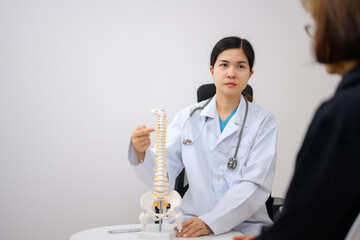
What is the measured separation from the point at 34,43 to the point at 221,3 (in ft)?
4.52

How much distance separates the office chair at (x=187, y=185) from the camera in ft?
6.01

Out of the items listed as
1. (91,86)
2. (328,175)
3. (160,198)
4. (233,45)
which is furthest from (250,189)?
(91,86)

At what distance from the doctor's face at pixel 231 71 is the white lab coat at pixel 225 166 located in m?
0.13

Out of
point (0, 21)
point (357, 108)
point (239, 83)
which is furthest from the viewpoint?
point (0, 21)

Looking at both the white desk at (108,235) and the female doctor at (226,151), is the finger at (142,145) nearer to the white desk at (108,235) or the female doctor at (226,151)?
the female doctor at (226,151)

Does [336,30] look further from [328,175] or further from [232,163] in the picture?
[232,163]

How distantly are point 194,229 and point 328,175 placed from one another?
856 millimetres

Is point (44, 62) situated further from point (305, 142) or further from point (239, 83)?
point (305, 142)

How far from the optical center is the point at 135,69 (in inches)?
103

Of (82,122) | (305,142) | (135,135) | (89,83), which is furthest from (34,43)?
(305,142)

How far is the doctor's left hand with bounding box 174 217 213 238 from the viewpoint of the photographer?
54.4 inches

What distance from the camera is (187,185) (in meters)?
2.05

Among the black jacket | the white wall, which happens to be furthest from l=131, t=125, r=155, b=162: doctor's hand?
the white wall

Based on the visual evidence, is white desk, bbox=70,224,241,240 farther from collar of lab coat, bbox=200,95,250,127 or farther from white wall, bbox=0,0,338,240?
white wall, bbox=0,0,338,240
